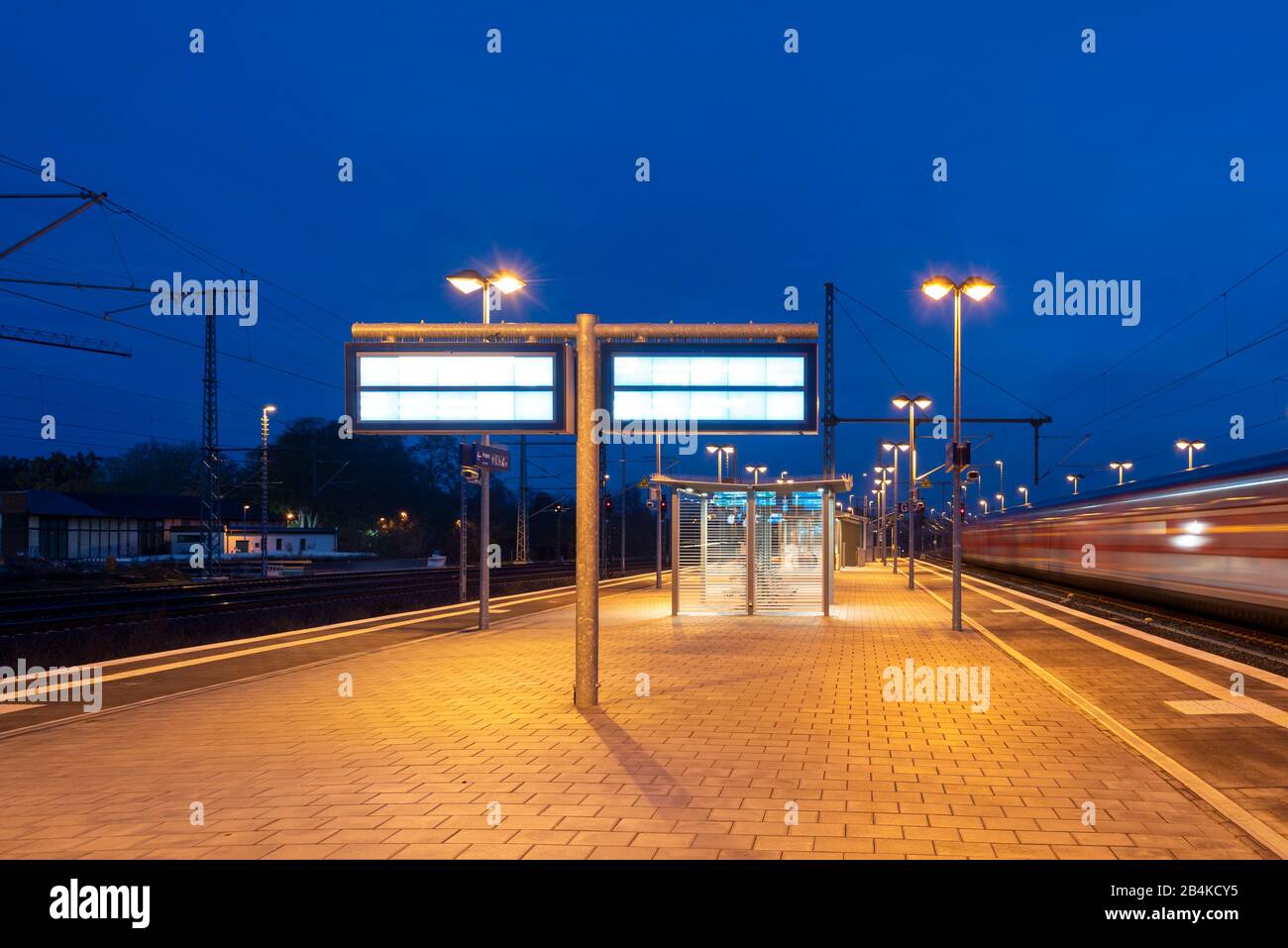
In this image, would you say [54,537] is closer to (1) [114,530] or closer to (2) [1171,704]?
(1) [114,530]

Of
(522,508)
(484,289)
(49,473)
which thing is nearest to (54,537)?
(522,508)

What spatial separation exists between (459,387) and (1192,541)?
1515cm

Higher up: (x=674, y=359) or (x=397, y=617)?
(x=674, y=359)

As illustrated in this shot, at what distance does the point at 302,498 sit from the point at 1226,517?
258ft

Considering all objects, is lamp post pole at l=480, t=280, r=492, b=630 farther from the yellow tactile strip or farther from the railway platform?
the yellow tactile strip

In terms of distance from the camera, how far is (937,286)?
1930cm

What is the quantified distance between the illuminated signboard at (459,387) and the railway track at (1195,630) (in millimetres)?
9881

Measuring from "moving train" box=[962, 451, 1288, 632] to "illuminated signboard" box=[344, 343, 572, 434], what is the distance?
11290 millimetres

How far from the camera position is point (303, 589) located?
33125 millimetres

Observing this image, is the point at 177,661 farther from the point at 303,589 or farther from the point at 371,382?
the point at 303,589

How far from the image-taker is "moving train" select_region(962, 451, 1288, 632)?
15.6m

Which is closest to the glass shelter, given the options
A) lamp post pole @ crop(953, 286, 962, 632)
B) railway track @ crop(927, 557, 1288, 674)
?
lamp post pole @ crop(953, 286, 962, 632)

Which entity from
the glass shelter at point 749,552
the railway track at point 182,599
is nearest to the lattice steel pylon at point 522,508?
the railway track at point 182,599

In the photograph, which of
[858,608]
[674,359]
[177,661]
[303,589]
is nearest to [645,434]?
[674,359]
